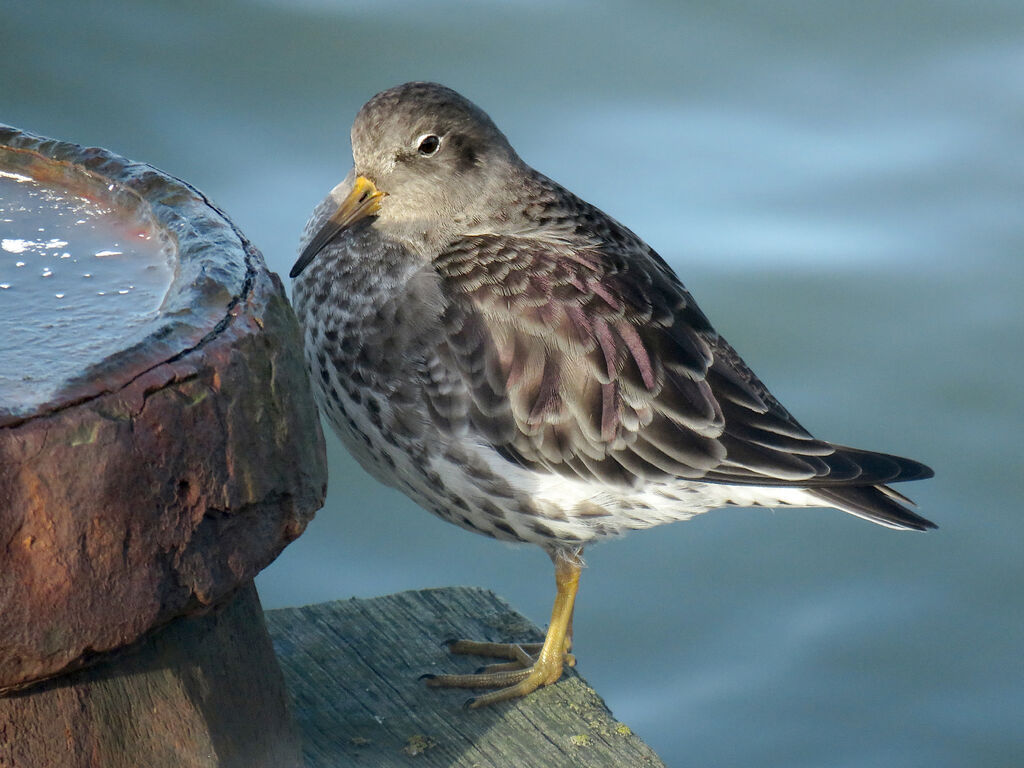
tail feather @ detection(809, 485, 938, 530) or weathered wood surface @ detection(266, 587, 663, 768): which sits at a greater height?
tail feather @ detection(809, 485, 938, 530)

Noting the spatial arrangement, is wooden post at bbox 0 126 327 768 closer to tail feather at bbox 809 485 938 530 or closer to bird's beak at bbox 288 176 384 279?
bird's beak at bbox 288 176 384 279

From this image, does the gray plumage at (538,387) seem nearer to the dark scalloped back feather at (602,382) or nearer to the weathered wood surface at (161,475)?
the dark scalloped back feather at (602,382)

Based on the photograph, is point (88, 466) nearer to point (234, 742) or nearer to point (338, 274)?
point (234, 742)

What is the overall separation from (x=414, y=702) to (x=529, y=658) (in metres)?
0.66

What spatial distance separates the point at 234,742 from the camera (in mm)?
3164

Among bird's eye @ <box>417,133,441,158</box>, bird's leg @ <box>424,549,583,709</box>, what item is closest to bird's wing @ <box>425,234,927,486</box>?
bird's eye @ <box>417,133,441,158</box>

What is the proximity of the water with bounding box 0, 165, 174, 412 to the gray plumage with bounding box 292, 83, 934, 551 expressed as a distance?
39.1 inches

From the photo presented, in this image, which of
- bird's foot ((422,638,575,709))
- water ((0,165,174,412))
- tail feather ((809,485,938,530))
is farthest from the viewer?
tail feather ((809,485,938,530))

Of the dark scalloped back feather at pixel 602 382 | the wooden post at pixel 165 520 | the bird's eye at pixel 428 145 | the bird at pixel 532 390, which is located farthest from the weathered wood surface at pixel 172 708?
the bird's eye at pixel 428 145

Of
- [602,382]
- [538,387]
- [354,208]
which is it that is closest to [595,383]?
[602,382]

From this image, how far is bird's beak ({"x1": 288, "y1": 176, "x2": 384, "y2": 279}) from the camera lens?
4.48 metres

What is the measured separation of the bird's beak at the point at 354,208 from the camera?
4484 millimetres

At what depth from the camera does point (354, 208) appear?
454 centimetres

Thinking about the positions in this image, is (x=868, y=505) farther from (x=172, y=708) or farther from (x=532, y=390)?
(x=172, y=708)
